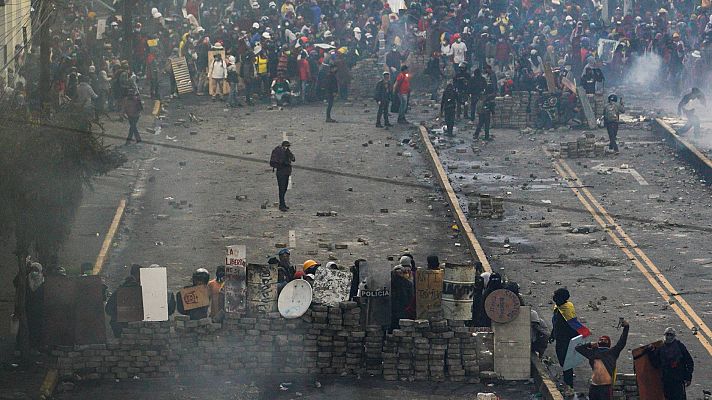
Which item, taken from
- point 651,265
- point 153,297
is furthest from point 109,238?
point 651,265

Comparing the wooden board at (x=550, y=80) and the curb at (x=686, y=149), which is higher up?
the wooden board at (x=550, y=80)

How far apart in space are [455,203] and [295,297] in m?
10.6

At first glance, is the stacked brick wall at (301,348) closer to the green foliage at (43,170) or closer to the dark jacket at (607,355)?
the dark jacket at (607,355)

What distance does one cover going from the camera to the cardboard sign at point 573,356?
21.3m

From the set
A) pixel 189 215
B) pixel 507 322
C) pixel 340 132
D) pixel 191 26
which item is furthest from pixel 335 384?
pixel 191 26

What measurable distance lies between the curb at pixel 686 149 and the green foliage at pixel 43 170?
1373cm

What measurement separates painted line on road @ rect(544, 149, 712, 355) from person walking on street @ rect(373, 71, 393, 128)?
5.11 meters

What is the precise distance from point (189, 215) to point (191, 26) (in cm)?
1999

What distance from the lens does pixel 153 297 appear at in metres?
22.3

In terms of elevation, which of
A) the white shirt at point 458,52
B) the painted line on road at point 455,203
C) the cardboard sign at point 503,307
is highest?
the white shirt at point 458,52

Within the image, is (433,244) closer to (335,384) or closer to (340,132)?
(335,384)

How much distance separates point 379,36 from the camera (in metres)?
51.7

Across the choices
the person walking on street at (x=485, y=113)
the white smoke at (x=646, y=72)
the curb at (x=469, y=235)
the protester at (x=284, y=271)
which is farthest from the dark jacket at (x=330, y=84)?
the protester at (x=284, y=271)

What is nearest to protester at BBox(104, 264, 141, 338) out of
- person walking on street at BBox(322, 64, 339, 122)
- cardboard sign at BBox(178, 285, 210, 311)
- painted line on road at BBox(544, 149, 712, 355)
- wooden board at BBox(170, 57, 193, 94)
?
cardboard sign at BBox(178, 285, 210, 311)
